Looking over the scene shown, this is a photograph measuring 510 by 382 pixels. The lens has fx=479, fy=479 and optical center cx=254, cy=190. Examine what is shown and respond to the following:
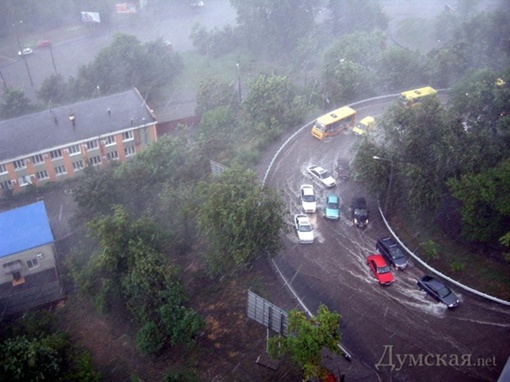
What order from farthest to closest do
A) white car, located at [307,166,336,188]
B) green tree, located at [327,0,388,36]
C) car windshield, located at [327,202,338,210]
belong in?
1. green tree, located at [327,0,388,36]
2. white car, located at [307,166,336,188]
3. car windshield, located at [327,202,338,210]

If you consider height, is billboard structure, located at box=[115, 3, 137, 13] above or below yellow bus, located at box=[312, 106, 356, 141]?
above

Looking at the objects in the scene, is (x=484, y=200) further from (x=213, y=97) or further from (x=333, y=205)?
(x=213, y=97)

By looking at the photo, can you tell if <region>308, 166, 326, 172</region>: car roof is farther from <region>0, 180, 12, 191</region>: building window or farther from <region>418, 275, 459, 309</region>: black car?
<region>0, 180, 12, 191</region>: building window

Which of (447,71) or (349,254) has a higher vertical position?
(447,71)

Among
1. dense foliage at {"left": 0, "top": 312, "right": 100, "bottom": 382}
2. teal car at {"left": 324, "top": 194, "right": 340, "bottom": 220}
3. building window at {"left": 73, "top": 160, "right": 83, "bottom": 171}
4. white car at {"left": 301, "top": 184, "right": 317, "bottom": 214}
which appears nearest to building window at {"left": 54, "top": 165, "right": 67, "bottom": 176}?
building window at {"left": 73, "top": 160, "right": 83, "bottom": 171}

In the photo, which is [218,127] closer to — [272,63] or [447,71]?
[447,71]

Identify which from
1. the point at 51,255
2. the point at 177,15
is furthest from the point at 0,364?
the point at 177,15
